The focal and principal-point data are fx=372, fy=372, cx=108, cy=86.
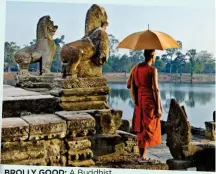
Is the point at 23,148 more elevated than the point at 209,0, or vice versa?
the point at 209,0

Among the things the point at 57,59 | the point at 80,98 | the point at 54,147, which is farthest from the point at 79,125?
the point at 57,59

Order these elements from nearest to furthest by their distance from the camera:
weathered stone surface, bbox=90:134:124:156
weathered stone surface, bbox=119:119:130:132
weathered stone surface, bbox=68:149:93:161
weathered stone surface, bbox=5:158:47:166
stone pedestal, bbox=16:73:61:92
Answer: weathered stone surface, bbox=5:158:47:166
weathered stone surface, bbox=68:149:93:161
weathered stone surface, bbox=90:134:124:156
weathered stone surface, bbox=119:119:130:132
stone pedestal, bbox=16:73:61:92

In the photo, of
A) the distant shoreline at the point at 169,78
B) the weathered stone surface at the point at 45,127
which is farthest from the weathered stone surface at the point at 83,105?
the weathered stone surface at the point at 45,127

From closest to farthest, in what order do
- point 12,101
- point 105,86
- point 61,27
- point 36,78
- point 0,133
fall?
point 0,133
point 12,101
point 105,86
point 61,27
point 36,78

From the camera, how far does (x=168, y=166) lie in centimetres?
263

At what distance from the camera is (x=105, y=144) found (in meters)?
2.51

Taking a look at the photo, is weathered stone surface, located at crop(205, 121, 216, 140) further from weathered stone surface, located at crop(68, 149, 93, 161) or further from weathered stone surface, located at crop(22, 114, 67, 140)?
weathered stone surface, located at crop(22, 114, 67, 140)

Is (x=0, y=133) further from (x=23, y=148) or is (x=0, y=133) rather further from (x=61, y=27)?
(x=61, y=27)

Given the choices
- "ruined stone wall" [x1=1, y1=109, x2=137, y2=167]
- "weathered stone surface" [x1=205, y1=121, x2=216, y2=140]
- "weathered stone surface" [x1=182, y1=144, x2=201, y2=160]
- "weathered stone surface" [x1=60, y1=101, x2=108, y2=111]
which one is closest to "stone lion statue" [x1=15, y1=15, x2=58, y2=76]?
"weathered stone surface" [x1=60, y1=101, x2=108, y2=111]

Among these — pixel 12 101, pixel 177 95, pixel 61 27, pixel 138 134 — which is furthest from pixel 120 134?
pixel 61 27

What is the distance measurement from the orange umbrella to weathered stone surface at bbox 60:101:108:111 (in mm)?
458

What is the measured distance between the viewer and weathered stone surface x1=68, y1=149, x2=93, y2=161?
7.64 ft

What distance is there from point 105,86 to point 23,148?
0.83 metres

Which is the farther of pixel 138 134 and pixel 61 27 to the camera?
pixel 61 27
